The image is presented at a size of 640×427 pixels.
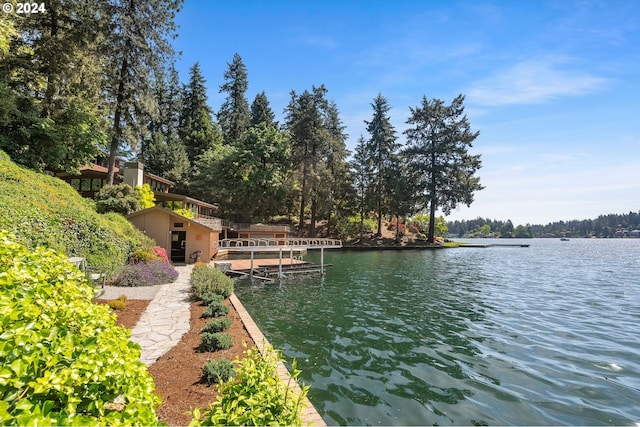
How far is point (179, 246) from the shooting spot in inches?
1072

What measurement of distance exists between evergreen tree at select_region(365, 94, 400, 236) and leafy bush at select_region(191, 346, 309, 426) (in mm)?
53810

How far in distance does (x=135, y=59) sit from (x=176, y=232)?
50.2ft

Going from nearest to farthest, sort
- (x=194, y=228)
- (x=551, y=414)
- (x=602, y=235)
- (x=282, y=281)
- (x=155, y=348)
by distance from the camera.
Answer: (x=551, y=414)
(x=155, y=348)
(x=282, y=281)
(x=194, y=228)
(x=602, y=235)

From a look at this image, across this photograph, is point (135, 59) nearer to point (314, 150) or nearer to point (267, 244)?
point (267, 244)

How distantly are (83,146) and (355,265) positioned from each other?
25392mm

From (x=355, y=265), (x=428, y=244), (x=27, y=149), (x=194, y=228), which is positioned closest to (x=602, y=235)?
(x=428, y=244)

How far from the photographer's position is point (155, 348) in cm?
853

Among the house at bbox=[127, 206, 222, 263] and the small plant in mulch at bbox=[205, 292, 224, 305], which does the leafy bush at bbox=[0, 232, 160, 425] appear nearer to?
the small plant in mulch at bbox=[205, 292, 224, 305]

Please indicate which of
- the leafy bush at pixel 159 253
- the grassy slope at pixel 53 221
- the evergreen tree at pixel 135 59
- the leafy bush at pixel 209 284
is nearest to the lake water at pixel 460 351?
the leafy bush at pixel 209 284

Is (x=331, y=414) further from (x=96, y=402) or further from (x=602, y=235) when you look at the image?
(x=602, y=235)

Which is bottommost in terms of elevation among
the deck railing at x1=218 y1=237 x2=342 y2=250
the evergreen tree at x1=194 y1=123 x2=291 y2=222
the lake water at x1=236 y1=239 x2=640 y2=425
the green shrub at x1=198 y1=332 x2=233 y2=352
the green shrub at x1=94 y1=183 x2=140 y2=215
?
the lake water at x1=236 y1=239 x2=640 y2=425

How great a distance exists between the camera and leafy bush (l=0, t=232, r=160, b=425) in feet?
7.38

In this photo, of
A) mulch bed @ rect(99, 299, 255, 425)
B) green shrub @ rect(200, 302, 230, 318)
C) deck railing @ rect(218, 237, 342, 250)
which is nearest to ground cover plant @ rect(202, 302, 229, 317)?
green shrub @ rect(200, 302, 230, 318)

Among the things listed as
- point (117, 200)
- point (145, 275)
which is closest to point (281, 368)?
point (145, 275)
